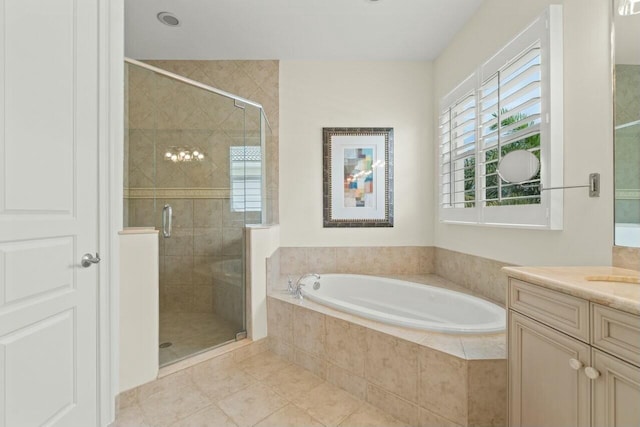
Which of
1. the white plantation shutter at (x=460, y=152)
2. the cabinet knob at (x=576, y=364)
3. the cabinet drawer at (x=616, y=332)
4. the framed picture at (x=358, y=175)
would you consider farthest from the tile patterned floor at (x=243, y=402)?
the white plantation shutter at (x=460, y=152)

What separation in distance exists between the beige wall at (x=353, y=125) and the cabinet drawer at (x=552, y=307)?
6.07 feet

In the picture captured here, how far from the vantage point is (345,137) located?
9.62 ft

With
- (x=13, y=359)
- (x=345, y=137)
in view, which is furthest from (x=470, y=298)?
(x=13, y=359)

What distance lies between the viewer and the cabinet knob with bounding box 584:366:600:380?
0.78 meters

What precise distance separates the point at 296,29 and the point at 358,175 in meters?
1.45

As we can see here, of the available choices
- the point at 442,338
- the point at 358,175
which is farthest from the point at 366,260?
the point at 442,338

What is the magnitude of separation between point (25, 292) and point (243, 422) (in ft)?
3.85

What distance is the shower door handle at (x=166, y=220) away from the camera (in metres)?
1.96

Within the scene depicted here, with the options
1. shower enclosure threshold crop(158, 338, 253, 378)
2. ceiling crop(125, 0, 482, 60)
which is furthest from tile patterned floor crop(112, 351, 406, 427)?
ceiling crop(125, 0, 482, 60)

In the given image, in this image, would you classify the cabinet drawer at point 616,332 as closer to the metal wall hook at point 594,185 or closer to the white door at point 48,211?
the metal wall hook at point 594,185

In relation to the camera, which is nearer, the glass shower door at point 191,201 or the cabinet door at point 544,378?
the cabinet door at point 544,378

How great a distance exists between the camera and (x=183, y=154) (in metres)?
2.32

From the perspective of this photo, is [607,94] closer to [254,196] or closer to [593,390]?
[593,390]

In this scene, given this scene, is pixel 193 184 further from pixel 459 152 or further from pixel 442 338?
pixel 459 152
